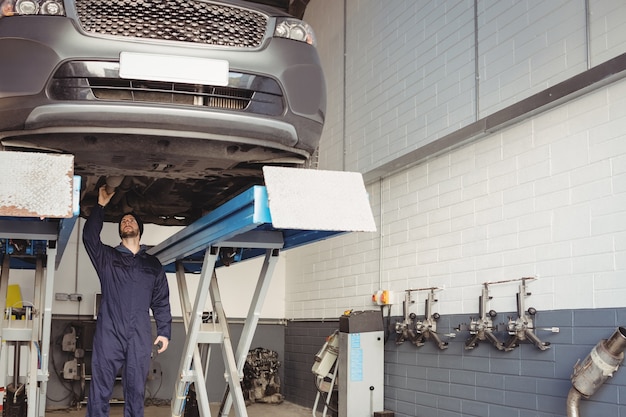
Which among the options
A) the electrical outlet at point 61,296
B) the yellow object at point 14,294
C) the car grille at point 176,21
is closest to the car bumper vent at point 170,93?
the car grille at point 176,21

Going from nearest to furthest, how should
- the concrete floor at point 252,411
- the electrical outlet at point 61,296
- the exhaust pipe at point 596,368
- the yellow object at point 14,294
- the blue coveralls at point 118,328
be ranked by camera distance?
1. the blue coveralls at point 118,328
2. the exhaust pipe at point 596,368
3. the concrete floor at point 252,411
4. the yellow object at point 14,294
5. the electrical outlet at point 61,296

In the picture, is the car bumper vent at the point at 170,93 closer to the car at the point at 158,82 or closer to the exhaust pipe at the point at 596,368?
the car at the point at 158,82

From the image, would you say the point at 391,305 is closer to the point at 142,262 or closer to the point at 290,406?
the point at 290,406

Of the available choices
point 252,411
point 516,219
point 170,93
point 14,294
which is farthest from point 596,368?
point 14,294

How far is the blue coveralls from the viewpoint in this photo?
328 cm

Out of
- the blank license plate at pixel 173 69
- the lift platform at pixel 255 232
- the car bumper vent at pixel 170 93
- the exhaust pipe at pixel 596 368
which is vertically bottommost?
the exhaust pipe at pixel 596 368

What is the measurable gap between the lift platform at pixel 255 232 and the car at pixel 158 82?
0.66ft

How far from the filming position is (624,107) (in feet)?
12.9

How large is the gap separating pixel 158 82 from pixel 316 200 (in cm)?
76

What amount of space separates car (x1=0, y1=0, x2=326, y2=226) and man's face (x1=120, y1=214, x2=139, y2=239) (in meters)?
0.68

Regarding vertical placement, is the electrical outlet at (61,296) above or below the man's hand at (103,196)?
below

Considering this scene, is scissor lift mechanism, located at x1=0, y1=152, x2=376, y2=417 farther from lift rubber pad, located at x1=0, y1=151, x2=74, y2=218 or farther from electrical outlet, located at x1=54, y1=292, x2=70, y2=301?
electrical outlet, located at x1=54, y1=292, x2=70, y2=301

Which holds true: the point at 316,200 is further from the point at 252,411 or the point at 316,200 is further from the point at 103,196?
the point at 252,411

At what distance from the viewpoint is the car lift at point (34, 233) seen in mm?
2410
